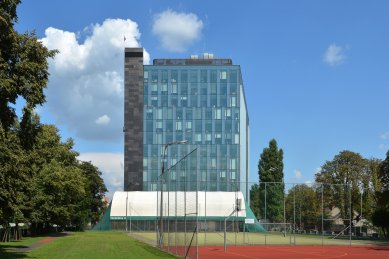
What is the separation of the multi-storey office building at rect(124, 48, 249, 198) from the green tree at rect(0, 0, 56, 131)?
9072cm

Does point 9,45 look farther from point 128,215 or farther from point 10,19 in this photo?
point 128,215

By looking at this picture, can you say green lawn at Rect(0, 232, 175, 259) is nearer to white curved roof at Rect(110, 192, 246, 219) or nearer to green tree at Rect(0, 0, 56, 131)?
green tree at Rect(0, 0, 56, 131)

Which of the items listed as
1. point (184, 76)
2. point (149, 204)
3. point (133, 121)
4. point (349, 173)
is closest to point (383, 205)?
point (349, 173)

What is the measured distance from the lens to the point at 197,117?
122 meters

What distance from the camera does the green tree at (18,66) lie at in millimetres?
27875

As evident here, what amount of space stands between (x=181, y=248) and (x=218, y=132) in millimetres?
88145

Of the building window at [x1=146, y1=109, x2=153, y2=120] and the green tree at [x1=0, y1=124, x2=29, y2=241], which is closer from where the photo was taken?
the green tree at [x1=0, y1=124, x2=29, y2=241]

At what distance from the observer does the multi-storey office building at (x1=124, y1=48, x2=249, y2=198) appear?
12069cm

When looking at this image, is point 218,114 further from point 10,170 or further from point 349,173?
point 10,170

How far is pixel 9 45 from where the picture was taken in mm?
28453

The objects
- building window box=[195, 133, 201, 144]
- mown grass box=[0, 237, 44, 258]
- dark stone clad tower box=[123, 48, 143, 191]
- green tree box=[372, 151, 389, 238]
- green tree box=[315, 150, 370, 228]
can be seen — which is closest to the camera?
mown grass box=[0, 237, 44, 258]

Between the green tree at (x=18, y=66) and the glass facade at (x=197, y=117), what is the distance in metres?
90.9

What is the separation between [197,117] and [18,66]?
306ft

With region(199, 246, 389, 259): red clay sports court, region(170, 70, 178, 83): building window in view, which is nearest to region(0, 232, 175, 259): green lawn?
region(199, 246, 389, 259): red clay sports court
